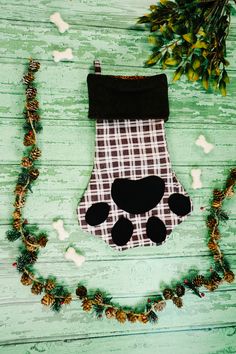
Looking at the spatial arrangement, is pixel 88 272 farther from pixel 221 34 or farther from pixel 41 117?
pixel 221 34

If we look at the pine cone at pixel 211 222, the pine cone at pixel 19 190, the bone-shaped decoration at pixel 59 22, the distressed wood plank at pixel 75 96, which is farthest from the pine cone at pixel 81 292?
the bone-shaped decoration at pixel 59 22

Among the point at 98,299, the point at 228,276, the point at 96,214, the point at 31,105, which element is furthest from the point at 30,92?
the point at 228,276

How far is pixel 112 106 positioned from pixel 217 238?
0.69 meters

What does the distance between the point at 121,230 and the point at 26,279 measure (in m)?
0.40

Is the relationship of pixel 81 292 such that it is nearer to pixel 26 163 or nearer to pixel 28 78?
pixel 26 163

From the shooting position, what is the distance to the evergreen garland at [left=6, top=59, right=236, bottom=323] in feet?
4.49

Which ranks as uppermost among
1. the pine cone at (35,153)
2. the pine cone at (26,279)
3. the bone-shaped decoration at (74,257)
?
the pine cone at (35,153)

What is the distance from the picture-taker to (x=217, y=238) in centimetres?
150

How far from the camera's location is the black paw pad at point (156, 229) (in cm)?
142

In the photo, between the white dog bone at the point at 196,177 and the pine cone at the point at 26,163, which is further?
the white dog bone at the point at 196,177

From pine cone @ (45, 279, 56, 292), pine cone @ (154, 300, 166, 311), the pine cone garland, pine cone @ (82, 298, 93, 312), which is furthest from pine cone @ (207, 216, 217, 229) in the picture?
the pine cone garland

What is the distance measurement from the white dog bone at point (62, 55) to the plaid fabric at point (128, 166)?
29 centimetres

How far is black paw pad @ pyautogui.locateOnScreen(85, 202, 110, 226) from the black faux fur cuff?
34 cm

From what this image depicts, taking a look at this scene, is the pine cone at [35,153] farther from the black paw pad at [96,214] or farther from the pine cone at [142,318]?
the pine cone at [142,318]
